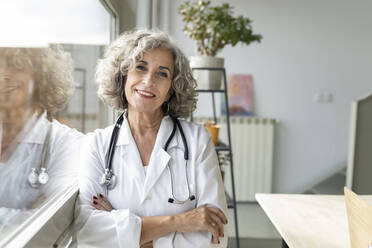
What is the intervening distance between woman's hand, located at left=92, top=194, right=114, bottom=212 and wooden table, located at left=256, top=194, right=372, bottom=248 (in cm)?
66

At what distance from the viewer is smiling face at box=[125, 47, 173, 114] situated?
1408 millimetres

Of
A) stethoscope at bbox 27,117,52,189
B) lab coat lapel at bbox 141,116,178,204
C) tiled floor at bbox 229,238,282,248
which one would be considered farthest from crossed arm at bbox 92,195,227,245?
tiled floor at bbox 229,238,282,248

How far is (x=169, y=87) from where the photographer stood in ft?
4.87

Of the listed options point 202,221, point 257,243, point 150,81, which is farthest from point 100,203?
point 257,243

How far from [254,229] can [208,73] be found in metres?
1.86

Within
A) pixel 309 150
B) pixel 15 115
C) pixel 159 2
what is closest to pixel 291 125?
pixel 309 150

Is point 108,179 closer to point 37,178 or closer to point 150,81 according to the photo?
point 37,178

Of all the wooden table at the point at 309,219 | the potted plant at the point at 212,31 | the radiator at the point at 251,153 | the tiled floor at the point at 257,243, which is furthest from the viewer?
the radiator at the point at 251,153

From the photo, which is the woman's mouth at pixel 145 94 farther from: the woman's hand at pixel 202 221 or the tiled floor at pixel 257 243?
the tiled floor at pixel 257 243

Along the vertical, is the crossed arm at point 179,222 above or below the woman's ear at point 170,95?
below

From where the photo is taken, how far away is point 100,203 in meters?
1.30

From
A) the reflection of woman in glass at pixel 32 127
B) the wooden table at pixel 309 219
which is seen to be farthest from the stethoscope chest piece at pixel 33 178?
the wooden table at pixel 309 219

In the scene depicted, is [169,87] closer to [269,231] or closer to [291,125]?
[269,231]

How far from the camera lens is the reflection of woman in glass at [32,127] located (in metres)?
0.85
